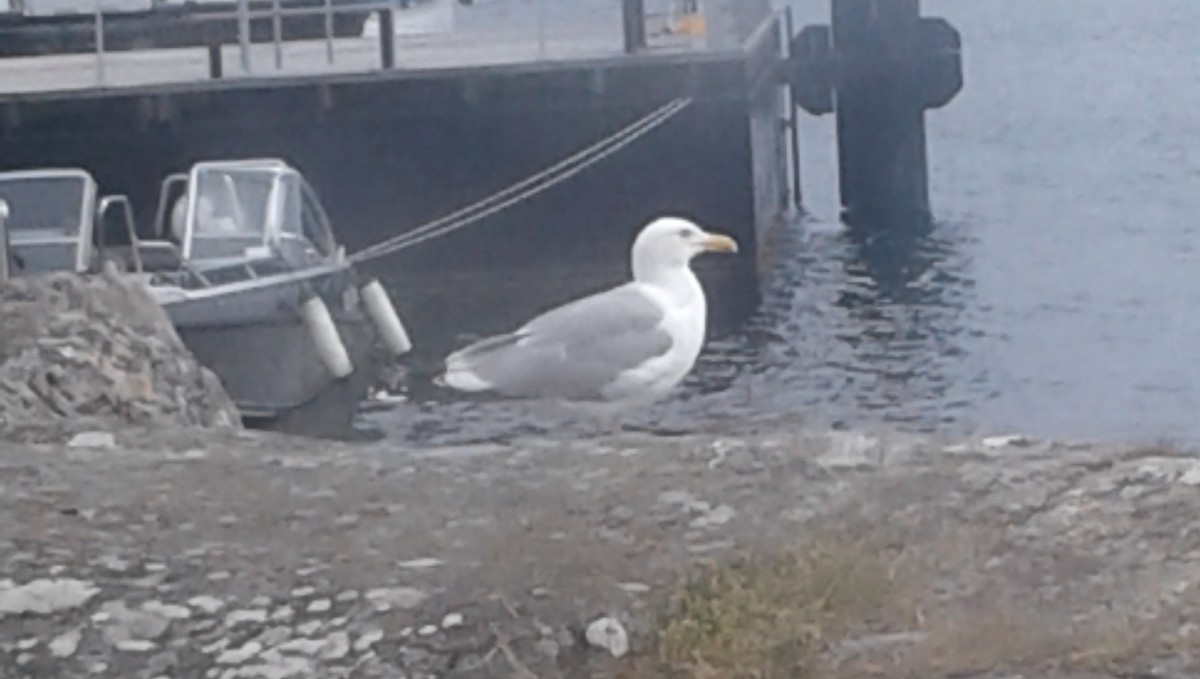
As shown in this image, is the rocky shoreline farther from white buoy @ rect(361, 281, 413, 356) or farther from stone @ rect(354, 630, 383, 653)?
white buoy @ rect(361, 281, 413, 356)

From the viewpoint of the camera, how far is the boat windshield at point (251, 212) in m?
19.7

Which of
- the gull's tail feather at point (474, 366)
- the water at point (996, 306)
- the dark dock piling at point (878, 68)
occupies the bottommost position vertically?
the water at point (996, 306)

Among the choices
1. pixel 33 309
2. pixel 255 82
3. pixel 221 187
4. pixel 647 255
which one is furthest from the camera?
pixel 255 82

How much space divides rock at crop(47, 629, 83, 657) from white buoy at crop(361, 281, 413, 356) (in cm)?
1709

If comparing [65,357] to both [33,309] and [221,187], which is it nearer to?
[33,309]

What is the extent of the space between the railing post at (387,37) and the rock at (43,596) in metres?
21.9

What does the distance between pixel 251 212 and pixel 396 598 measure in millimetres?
15530

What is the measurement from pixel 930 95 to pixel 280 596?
27441 millimetres

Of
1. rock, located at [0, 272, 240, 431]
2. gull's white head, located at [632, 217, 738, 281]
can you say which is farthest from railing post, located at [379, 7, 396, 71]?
rock, located at [0, 272, 240, 431]

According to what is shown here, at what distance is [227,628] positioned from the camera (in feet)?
16.7

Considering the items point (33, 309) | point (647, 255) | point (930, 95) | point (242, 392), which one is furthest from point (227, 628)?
point (930, 95)

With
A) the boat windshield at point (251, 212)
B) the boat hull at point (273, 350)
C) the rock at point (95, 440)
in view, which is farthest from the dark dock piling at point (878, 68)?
the rock at point (95, 440)

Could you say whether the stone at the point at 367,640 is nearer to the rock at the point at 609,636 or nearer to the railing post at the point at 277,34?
the rock at the point at 609,636

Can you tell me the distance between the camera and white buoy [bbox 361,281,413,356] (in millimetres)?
22234
